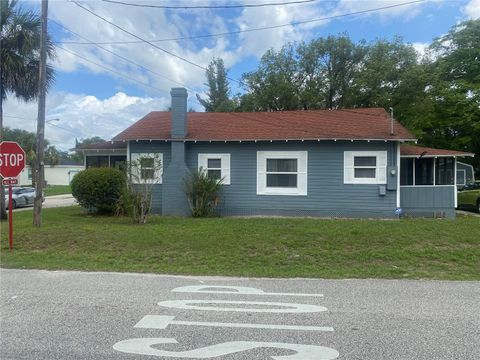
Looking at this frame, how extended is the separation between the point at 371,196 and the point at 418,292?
9446 millimetres

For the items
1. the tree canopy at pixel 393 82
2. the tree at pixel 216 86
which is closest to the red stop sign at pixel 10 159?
the tree canopy at pixel 393 82

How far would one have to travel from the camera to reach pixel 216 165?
16.7 m

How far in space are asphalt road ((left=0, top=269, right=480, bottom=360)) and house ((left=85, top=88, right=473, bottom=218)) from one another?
341 inches

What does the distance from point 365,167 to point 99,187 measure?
10017mm

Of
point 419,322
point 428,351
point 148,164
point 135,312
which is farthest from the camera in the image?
point 148,164

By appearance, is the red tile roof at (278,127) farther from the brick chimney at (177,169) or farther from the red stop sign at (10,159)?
the red stop sign at (10,159)

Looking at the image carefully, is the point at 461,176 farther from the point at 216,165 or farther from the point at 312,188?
the point at 216,165

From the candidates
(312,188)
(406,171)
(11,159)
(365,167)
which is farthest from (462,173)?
(11,159)

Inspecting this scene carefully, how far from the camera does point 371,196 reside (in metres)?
15.5

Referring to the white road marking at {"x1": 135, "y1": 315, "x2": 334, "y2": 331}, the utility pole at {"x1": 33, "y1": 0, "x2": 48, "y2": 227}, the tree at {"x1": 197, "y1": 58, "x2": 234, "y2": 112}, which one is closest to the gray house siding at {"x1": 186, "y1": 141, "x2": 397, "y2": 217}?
the utility pole at {"x1": 33, "y1": 0, "x2": 48, "y2": 227}

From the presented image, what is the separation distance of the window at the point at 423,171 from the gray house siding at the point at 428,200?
6.45 ft

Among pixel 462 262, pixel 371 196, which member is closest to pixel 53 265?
pixel 462 262

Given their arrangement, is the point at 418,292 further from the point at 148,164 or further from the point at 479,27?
the point at 479,27

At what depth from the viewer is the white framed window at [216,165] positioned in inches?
652
